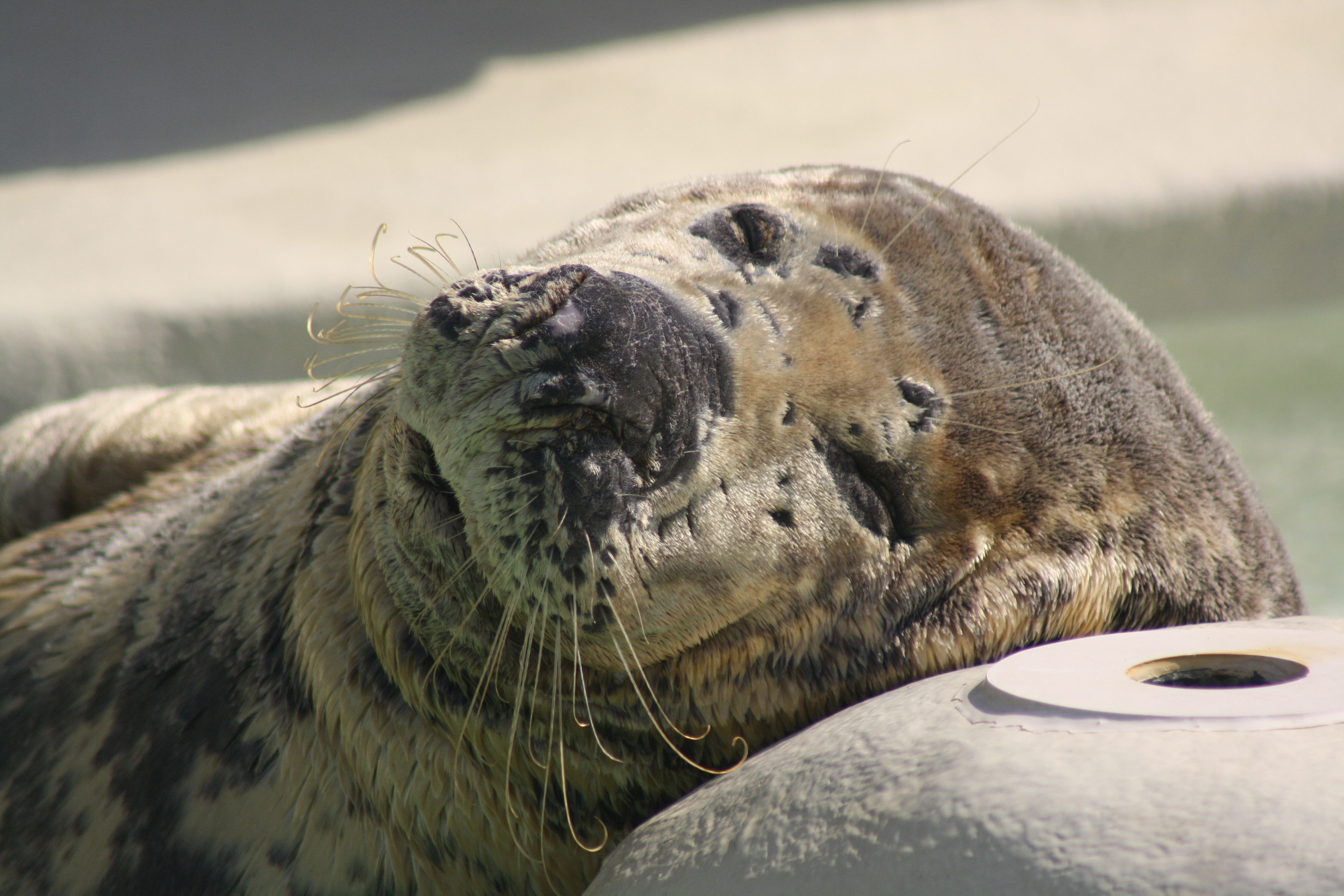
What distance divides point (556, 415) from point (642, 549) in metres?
0.20

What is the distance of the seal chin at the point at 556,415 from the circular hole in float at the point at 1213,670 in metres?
0.58

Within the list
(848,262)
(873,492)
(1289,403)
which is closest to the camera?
(873,492)

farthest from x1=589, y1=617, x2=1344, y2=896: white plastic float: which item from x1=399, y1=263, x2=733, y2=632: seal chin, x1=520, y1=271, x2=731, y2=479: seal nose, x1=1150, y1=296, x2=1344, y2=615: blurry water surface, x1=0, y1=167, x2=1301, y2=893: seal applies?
x1=1150, y1=296, x2=1344, y2=615: blurry water surface

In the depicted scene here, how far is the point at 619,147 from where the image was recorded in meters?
7.94

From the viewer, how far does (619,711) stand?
1.55 metres

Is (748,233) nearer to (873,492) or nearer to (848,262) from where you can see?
(848,262)

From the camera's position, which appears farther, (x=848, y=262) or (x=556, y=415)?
(x=848, y=262)

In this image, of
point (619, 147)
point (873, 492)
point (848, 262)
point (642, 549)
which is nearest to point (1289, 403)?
point (619, 147)

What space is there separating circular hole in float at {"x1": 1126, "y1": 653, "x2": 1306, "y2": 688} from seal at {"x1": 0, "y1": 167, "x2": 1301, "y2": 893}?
0.77ft

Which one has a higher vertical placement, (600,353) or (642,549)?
(600,353)

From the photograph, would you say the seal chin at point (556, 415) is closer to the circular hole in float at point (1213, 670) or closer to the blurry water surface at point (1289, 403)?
the circular hole in float at point (1213, 670)

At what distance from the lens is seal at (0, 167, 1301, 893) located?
1.40m

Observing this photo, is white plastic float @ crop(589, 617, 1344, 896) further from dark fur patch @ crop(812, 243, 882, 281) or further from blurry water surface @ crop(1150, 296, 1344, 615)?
blurry water surface @ crop(1150, 296, 1344, 615)

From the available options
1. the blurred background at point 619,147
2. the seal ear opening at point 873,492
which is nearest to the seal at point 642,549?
the seal ear opening at point 873,492
